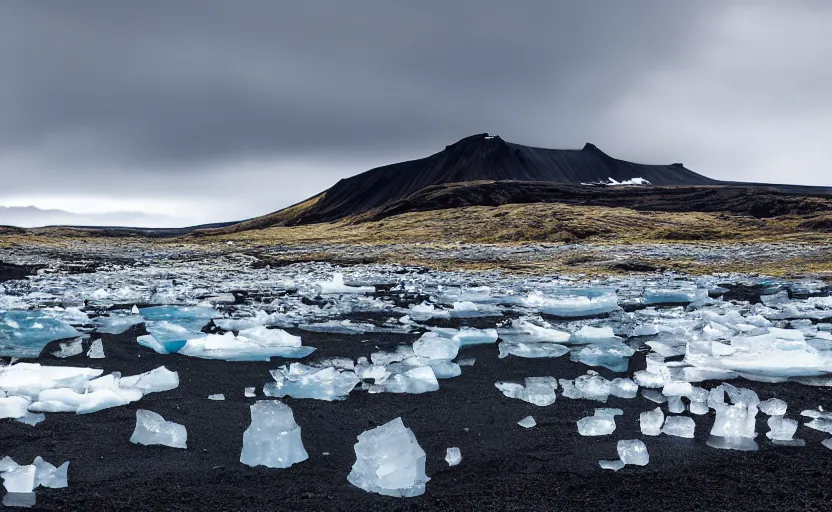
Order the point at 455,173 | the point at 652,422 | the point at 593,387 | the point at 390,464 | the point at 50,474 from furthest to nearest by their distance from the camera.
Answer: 1. the point at 455,173
2. the point at 593,387
3. the point at 652,422
4. the point at 390,464
5. the point at 50,474

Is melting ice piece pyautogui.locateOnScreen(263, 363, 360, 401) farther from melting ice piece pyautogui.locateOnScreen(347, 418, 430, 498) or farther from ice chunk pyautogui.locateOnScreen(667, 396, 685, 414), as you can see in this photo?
ice chunk pyautogui.locateOnScreen(667, 396, 685, 414)

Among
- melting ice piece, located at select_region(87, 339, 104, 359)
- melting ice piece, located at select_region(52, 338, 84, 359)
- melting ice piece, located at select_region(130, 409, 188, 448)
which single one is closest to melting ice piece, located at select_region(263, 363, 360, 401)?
melting ice piece, located at select_region(130, 409, 188, 448)

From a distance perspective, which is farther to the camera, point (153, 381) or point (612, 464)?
point (153, 381)

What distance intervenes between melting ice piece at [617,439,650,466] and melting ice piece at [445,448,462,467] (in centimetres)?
120

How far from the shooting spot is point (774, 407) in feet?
17.5

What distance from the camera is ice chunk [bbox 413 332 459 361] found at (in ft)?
23.9

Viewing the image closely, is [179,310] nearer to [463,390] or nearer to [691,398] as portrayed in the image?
[463,390]

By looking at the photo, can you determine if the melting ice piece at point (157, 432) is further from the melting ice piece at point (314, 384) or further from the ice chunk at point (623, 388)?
the ice chunk at point (623, 388)

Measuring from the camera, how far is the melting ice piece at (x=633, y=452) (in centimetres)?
435

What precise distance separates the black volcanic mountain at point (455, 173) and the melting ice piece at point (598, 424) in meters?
131

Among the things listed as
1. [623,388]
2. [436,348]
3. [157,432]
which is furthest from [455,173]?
[157,432]

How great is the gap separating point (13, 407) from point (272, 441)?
101 inches

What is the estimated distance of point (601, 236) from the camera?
56750 mm

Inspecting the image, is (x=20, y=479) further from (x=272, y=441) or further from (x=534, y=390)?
(x=534, y=390)
